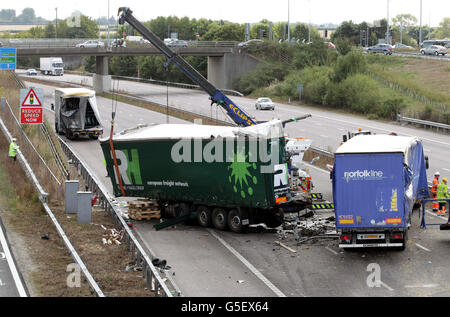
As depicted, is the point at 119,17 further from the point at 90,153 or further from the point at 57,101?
the point at 57,101

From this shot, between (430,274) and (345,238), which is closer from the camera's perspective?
(430,274)

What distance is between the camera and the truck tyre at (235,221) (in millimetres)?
23531

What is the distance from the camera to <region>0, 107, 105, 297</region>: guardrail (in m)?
15.9

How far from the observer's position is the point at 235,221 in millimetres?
23656

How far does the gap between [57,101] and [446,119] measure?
29532mm

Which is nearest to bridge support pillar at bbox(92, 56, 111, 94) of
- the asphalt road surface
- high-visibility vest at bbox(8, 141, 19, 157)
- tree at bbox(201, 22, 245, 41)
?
the asphalt road surface

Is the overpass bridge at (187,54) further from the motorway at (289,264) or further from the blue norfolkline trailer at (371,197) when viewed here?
the blue norfolkline trailer at (371,197)

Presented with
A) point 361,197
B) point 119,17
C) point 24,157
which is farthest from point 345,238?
point 119,17

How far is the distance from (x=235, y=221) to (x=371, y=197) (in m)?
5.18

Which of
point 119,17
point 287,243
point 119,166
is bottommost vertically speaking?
point 287,243

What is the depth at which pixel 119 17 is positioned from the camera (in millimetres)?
32281

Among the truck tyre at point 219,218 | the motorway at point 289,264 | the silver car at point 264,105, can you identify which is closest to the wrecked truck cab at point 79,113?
the motorway at point 289,264
